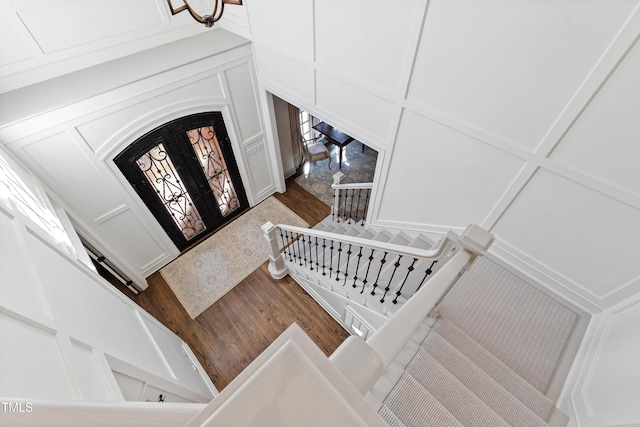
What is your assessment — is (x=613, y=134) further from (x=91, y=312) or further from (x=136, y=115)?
(x=136, y=115)

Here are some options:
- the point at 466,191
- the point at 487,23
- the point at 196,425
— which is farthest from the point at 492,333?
the point at 196,425

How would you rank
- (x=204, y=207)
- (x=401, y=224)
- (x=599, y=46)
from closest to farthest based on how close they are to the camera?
(x=599, y=46) → (x=401, y=224) → (x=204, y=207)

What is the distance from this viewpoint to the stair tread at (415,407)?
1.42 m

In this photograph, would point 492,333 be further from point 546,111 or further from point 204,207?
point 204,207

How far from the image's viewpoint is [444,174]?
8.46 ft

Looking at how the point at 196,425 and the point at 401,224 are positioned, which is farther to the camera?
the point at 401,224

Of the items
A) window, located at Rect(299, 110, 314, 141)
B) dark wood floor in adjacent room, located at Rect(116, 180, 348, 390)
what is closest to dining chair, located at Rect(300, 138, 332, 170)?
window, located at Rect(299, 110, 314, 141)

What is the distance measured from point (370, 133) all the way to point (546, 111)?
153 centimetres

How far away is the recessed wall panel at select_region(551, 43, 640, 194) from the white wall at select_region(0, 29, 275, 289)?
359 cm

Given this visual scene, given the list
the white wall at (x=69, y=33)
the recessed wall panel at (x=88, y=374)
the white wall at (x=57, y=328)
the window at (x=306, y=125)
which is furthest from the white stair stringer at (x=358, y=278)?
the white wall at (x=69, y=33)

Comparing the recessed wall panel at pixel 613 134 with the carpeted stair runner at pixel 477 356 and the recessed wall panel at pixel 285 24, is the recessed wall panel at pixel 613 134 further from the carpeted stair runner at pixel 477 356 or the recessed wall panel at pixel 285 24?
the recessed wall panel at pixel 285 24

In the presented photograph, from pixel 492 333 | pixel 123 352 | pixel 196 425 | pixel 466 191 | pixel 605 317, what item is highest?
pixel 466 191

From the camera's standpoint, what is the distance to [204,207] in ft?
14.4

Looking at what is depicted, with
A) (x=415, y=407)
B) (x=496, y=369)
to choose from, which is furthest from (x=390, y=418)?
(x=496, y=369)
